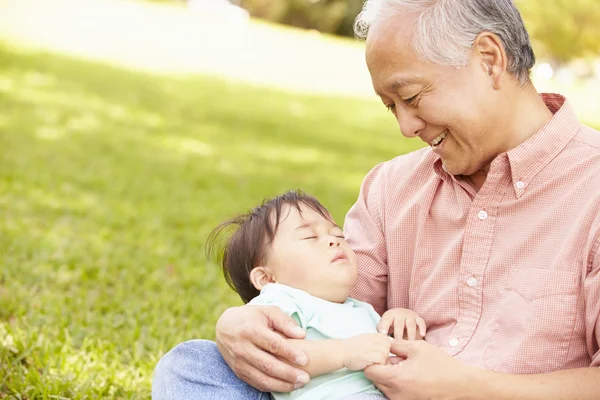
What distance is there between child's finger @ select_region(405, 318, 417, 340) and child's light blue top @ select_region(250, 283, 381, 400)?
0.12 metres

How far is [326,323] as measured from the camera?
2709 millimetres

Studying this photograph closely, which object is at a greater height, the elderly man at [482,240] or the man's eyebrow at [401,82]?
the man's eyebrow at [401,82]

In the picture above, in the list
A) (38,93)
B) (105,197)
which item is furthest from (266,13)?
(105,197)

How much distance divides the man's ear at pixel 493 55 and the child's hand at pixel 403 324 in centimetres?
79

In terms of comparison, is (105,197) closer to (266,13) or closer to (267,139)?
(267,139)

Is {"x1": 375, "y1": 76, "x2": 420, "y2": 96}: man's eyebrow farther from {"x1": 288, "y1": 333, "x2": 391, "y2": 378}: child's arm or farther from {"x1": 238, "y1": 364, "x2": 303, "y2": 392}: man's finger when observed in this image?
{"x1": 238, "y1": 364, "x2": 303, "y2": 392}: man's finger

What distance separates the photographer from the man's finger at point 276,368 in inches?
98.7

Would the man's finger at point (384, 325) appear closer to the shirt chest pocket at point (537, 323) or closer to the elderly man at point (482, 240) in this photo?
the elderly man at point (482, 240)

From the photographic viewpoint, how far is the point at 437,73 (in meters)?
2.61

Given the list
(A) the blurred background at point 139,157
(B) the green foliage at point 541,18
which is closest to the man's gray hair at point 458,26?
(A) the blurred background at point 139,157

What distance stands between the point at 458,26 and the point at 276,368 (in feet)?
3.88

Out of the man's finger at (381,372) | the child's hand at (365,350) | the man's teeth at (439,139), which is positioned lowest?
the man's finger at (381,372)

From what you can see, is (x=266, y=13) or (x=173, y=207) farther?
(x=266, y=13)

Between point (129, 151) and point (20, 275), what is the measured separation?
452 centimetres
